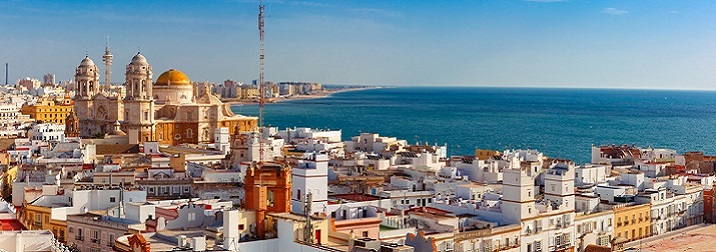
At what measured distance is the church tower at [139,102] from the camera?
60656 mm

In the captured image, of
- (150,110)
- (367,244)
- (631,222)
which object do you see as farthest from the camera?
(150,110)

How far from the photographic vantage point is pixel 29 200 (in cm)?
3000

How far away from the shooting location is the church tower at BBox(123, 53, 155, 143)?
6066cm

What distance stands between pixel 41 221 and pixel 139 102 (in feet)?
111

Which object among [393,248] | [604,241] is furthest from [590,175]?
[393,248]

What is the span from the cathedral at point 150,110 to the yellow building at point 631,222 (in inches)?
1394

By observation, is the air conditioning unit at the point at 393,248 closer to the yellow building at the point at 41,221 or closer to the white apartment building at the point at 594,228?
the yellow building at the point at 41,221

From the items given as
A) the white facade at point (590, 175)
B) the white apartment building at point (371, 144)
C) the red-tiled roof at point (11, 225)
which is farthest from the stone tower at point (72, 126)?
the red-tiled roof at point (11, 225)

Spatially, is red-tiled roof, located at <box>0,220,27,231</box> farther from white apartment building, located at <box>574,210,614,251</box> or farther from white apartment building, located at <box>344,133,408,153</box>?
white apartment building, located at <box>344,133,408,153</box>

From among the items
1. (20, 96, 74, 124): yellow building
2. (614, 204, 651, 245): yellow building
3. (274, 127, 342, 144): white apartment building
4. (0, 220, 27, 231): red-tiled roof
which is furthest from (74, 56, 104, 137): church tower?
(614, 204, 651, 245): yellow building

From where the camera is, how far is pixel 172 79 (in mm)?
67750

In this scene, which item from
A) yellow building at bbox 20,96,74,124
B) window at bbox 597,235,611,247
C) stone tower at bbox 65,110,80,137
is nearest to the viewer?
window at bbox 597,235,611,247

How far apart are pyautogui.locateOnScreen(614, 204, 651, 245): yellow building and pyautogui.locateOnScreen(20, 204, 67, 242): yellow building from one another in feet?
58.4

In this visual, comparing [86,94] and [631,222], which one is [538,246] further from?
[86,94]
